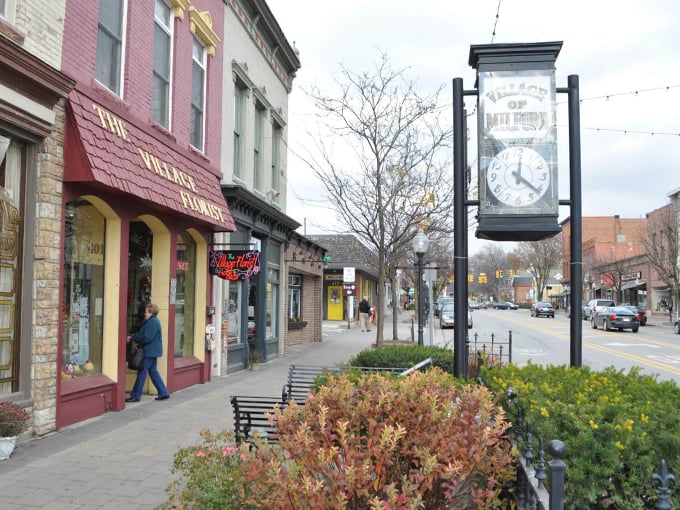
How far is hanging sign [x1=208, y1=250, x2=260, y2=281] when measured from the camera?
12016 mm

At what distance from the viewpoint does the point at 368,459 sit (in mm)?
2930

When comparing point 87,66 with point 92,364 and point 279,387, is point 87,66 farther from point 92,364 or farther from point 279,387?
point 279,387

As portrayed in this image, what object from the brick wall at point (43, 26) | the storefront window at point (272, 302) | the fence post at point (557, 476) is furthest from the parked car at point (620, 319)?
the fence post at point (557, 476)

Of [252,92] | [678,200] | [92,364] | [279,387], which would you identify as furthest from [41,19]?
[678,200]

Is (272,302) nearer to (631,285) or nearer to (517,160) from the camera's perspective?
(517,160)

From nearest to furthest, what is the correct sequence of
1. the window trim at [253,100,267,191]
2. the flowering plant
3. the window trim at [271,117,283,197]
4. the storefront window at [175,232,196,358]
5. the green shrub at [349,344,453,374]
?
the flowering plant → the green shrub at [349,344,453,374] → the storefront window at [175,232,196,358] → the window trim at [253,100,267,191] → the window trim at [271,117,283,197]

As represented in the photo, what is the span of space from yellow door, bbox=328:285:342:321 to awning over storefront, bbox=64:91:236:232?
2890cm

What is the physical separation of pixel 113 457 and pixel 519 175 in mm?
5301

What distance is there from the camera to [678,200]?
47.6 meters

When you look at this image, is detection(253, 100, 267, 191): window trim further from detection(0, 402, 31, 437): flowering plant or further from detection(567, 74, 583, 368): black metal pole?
detection(567, 74, 583, 368): black metal pole

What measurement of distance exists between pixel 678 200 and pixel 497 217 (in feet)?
158

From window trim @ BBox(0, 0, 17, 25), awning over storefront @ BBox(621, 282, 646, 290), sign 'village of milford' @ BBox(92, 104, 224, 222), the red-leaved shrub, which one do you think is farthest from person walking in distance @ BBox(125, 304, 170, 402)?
awning over storefront @ BBox(621, 282, 646, 290)

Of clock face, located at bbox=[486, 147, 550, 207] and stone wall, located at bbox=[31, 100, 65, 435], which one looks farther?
stone wall, located at bbox=[31, 100, 65, 435]

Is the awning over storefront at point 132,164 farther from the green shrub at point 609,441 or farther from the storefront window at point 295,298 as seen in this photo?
the storefront window at point 295,298
